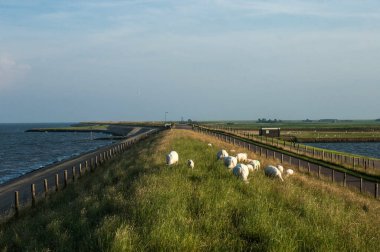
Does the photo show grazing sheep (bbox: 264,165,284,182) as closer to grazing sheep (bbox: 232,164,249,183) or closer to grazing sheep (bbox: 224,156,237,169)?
grazing sheep (bbox: 224,156,237,169)

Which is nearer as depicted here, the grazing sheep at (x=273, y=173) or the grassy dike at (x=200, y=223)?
the grassy dike at (x=200, y=223)

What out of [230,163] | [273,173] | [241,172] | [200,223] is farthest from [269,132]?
[200,223]

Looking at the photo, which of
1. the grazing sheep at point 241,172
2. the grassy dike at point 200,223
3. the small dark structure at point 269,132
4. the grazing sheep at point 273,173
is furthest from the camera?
the small dark structure at point 269,132

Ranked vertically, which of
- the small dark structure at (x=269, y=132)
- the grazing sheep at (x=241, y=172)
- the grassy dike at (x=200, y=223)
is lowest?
the small dark structure at (x=269, y=132)

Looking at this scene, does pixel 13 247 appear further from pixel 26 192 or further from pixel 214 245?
pixel 26 192

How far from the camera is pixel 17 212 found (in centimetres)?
1928

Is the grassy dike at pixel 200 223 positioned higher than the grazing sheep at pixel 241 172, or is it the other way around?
the grazing sheep at pixel 241 172

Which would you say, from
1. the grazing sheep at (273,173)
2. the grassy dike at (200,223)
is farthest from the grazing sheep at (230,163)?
the grassy dike at (200,223)

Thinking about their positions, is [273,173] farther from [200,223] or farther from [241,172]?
[200,223]

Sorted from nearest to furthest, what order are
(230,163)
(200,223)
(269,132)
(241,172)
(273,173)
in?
(200,223), (241,172), (230,163), (273,173), (269,132)

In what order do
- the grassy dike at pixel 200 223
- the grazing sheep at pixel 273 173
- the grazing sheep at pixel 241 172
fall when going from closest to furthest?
the grassy dike at pixel 200 223 < the grazing sheep at pixel 241 172 < the grazing sheep at pixel 273 173

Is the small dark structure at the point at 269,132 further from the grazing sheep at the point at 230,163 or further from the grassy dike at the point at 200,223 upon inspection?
the grassy dike at the point at 200,223

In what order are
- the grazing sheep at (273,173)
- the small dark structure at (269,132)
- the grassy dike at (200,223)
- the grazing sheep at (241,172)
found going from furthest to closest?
the small dark structure at (269,132)
the grazing sheep at (273,173)
the grazing sheep at (241,172)
the grassy dike at (200,223)

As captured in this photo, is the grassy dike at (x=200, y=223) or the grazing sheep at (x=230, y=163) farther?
the grazing sheep at (x=230, y=163)
